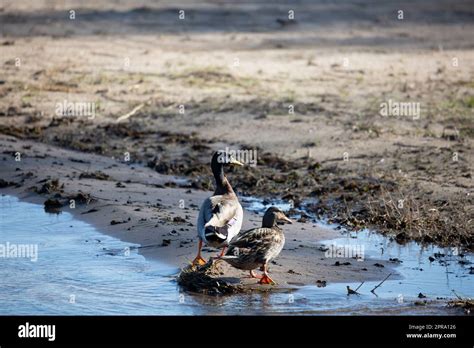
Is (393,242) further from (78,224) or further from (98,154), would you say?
(98,154)

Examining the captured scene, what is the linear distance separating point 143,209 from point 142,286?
9.30 ft

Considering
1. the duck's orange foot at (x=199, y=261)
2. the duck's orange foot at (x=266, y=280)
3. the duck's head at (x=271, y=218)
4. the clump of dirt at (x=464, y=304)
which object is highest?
the duck's head at (x=271, y=218)

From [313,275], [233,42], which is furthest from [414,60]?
[313,275]

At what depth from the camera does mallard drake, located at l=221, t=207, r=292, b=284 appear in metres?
9.88

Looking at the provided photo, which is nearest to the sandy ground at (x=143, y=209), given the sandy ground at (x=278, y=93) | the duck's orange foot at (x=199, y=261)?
the duck's orange foot at (x=199, y=261)

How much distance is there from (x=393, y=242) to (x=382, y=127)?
17.6 ft

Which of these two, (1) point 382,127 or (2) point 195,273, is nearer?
(2) point 195,273

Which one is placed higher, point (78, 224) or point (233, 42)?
point (233, 42)

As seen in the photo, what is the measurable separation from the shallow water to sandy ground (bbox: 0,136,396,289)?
259 mm

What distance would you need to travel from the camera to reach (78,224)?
12.4m

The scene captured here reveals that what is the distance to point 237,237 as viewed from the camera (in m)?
10.2

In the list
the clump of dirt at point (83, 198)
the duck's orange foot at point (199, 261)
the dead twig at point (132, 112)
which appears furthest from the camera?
the dead twig at point (132, 112)

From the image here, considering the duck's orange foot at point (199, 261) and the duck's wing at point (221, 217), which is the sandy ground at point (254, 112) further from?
the duck's wing at point (221, 217)

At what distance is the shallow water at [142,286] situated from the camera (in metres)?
9.27
